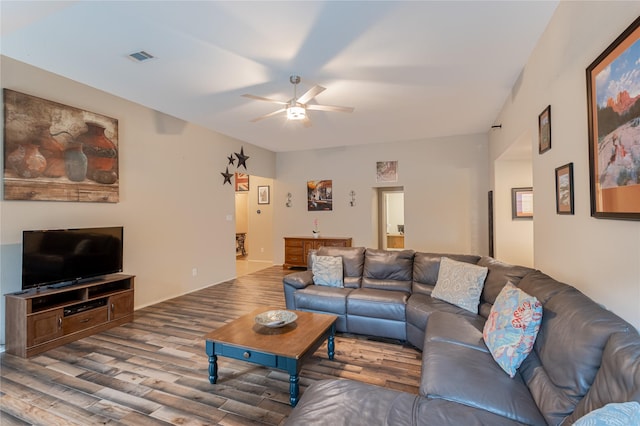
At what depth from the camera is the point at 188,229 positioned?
5023mm

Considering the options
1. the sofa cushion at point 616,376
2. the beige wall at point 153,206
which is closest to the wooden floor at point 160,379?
the beige wall at point 153,206

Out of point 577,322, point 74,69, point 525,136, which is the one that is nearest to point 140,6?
point 74,69

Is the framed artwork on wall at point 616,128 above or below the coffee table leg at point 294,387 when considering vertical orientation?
above

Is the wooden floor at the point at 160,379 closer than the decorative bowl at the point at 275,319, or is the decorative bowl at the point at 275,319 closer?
the wooden floor at the point at 160,379

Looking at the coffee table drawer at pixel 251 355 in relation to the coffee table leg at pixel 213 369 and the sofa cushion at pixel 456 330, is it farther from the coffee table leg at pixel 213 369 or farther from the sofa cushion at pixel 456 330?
the sofa cushion at pixel 456 330

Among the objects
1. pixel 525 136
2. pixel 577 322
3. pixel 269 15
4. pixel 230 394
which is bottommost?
pixel 230 394

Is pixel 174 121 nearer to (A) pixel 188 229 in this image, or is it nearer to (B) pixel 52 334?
(A) pixel 188 229

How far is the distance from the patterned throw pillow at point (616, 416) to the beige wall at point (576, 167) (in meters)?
0.78

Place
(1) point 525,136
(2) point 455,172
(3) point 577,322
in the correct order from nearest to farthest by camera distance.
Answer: (3) point 577,322
(1) point 525,136
(2) point 455,172

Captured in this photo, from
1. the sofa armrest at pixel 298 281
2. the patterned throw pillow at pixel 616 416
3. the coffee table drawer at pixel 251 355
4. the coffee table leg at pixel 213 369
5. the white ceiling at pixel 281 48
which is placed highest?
the white ceiling at pixel 281 48

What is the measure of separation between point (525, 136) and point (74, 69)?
520cm

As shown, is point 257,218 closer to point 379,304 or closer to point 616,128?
point 379,304

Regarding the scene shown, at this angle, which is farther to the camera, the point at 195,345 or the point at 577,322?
the point at 195,345

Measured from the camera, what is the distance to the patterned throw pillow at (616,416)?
0.79 m
